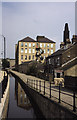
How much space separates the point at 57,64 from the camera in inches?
1168

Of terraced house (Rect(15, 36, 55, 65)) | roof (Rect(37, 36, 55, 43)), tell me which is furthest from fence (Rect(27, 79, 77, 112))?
roof (Rect(37, 36, 55, 43))

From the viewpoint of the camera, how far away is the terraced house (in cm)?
7606

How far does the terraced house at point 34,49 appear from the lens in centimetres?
7606

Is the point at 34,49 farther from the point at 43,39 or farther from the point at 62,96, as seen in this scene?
the point at 62,96

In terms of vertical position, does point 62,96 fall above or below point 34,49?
below

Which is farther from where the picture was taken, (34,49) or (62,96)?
(34,49)

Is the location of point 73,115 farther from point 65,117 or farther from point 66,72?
point 66,72

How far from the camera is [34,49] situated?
78562mm

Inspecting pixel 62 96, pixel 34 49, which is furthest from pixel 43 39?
pixel 62 96

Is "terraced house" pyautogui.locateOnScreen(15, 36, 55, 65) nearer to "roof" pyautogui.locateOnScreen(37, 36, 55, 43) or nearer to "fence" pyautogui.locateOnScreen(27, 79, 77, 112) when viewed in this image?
"roof" pyautogui.locateOnScreen(37, 36, 55, 43)

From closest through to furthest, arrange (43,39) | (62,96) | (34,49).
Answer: (62,96), (34,49), (43,39)

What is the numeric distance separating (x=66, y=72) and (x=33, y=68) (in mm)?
25139

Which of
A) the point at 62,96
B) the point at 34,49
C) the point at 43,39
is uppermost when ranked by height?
→ the point at 43,39

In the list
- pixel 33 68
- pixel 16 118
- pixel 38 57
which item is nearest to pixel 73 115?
pixel 16 118
